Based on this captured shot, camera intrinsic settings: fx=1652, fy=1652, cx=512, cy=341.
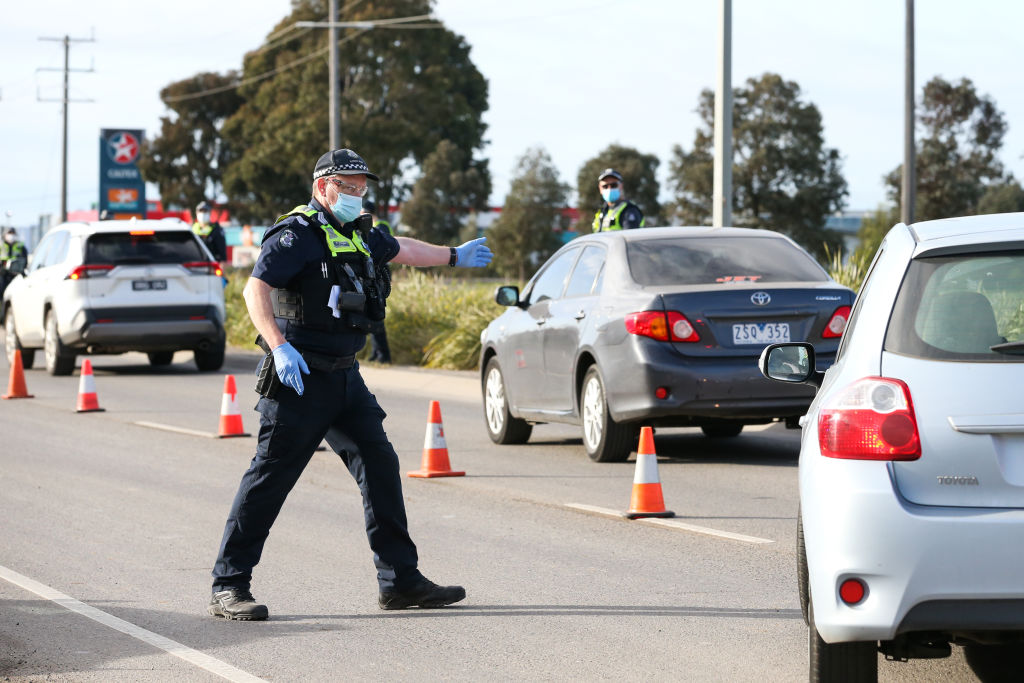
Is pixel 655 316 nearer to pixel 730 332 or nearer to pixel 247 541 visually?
pixel 730 332

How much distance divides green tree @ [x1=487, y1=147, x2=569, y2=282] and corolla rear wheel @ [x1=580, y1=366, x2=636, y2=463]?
7594 centimetres

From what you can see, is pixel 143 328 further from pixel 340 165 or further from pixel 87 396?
pixel 340 165

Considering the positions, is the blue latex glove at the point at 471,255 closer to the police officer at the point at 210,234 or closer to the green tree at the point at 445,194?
the police officer at the point at 210,234

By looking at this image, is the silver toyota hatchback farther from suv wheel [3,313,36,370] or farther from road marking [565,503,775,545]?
suv wheel [3,313,36,370]

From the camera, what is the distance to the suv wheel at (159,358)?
23.1 metres

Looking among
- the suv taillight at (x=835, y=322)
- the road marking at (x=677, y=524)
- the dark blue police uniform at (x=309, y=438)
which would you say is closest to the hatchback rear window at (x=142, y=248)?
the suv taillight at (x=835, y=322)

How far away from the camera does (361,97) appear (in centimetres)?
7088

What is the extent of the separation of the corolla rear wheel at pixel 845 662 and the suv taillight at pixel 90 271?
1640 centimetres

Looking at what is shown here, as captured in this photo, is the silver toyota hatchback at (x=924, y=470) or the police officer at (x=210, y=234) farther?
the police officer at (x=210, y=234)

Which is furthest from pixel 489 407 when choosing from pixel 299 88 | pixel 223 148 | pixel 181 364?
pixel 223 148

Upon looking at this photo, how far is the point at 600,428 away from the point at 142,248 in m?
10.4

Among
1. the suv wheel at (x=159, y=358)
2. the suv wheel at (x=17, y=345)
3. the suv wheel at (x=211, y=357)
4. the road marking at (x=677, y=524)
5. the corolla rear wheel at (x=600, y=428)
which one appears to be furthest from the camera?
the suv wheel at (x=159, y=358)

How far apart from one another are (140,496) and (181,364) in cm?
1331

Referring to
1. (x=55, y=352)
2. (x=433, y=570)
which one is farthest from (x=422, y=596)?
(x=55, y=352)
